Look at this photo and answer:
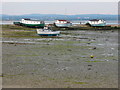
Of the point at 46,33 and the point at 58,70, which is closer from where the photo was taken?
the point at 58,70

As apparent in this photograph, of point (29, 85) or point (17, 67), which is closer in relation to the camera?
point (29, 85)

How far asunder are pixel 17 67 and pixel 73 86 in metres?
7.53

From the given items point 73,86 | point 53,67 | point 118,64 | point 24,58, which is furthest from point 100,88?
point 24,58

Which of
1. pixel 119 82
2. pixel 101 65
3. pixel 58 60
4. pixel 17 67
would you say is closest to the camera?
pixel 119 82

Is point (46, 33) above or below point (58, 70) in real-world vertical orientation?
above

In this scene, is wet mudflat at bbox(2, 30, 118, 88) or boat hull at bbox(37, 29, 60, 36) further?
boat hull at bbox(37, 29, 60, 36)

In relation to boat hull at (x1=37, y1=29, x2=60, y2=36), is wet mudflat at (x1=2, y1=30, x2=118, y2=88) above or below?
below

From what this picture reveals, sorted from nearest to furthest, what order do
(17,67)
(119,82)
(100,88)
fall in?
1. (100,88)
2. (119,82)
3. (17,67)

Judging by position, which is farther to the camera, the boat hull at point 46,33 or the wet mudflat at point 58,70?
the boat hull at point 46,33

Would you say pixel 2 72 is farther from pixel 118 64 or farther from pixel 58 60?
pixel 118 64

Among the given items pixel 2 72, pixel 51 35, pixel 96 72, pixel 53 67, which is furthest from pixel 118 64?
pixel 51 35

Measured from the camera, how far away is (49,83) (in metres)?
20.4

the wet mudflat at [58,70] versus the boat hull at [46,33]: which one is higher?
the boat hull at [46,33]

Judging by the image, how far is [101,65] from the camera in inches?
1085
